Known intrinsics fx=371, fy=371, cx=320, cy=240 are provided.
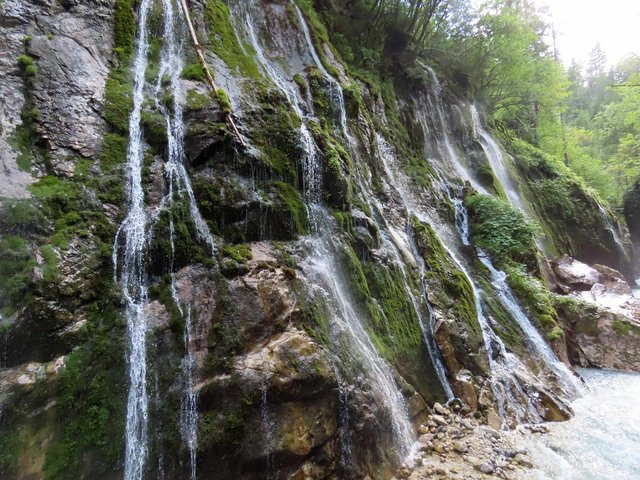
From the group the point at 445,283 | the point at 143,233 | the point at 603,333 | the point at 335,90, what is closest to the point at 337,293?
the point at 143,233

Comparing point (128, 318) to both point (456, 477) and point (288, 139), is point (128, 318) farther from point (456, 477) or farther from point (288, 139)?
point (456, 477)

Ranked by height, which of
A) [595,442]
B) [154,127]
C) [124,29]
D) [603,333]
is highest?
[124,29]

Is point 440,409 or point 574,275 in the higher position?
point 574,275

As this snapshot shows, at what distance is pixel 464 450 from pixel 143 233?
5.48 meters

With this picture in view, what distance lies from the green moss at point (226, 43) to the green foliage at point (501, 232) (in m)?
7.41

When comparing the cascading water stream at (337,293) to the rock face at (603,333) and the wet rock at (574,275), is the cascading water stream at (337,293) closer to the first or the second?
the rock face at (603,333)

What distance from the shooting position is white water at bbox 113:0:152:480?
13.0 feet

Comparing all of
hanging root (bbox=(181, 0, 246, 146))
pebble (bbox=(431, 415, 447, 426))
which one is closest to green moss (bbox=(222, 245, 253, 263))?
hanging root (bbox=(181, 0, 246, 146))

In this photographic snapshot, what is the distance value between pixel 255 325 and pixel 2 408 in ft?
8.54

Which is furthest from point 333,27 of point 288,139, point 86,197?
point 86,197

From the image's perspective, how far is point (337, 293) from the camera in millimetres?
6000

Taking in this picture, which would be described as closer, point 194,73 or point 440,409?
point 440,409

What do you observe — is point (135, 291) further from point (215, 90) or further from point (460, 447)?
point (460, 447)

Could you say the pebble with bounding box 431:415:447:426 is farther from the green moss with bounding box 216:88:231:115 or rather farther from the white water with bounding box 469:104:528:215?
the white water with bounding box 469:104:528:215
